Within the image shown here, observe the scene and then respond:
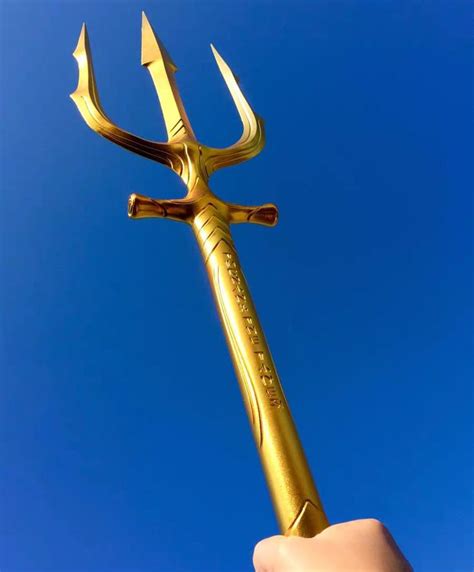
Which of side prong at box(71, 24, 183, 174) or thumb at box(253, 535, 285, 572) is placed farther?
side prong at box(71, 24, 183, 174)

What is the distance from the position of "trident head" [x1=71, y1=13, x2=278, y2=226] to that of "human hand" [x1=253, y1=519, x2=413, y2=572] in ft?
6.98

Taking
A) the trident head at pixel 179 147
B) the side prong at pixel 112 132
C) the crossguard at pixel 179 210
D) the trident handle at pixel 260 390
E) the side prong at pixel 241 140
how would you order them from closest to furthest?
the trident handle at pixel 260 390 → the crossguard at pixel 179 210 → the trident head at pixel 179 147 → the side prong at pixel 112 132 → the side prong at pixel 241 140

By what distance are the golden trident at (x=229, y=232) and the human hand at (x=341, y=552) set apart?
1.15 feet

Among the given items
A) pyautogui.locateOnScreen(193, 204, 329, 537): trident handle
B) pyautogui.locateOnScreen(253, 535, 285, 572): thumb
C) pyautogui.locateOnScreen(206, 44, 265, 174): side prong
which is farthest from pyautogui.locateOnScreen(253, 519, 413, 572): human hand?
pyautogui.locateOnScreen(206, 44, 265, 174): side prong

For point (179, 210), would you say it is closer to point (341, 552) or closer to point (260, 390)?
point (260, 390)

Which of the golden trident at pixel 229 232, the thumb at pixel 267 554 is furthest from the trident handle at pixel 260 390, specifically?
the thumb at pixel 267 554

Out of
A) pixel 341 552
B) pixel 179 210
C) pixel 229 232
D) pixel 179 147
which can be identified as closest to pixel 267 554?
pixel 341 552

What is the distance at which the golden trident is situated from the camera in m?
2.17

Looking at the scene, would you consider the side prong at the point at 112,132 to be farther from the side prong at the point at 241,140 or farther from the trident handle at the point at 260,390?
the trident handle at the point at 260,390

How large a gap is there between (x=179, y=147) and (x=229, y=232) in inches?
35.9

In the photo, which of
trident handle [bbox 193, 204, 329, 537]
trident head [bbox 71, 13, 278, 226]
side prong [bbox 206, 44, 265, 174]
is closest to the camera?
trident handle [bbox 193, 204, 329, 537]

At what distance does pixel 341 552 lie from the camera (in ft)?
5.11

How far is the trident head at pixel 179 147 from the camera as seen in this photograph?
3264mm

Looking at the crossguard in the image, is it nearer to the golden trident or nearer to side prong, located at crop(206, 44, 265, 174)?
the golden trident
